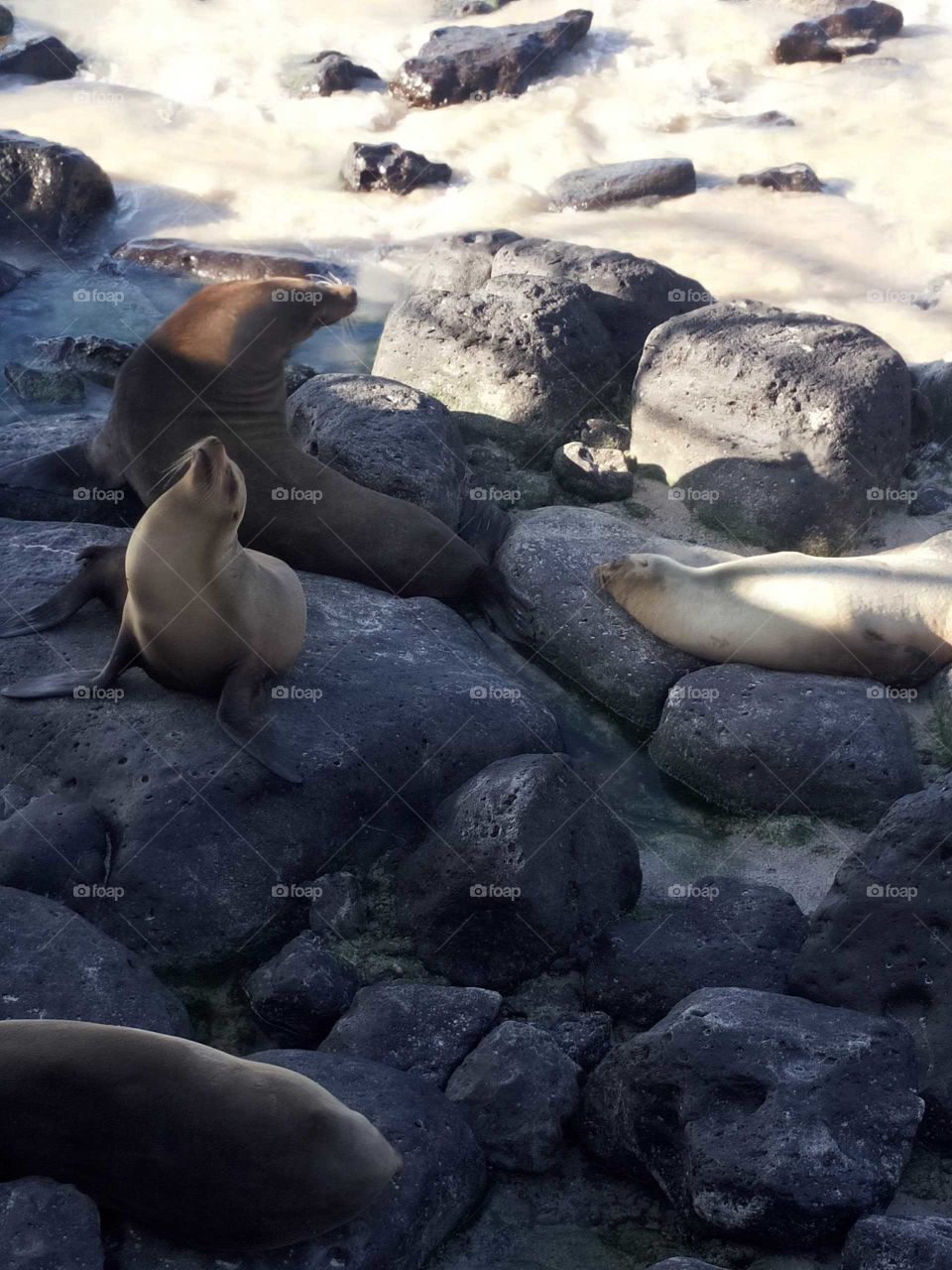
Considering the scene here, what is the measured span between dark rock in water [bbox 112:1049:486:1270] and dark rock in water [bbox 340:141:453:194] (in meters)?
9.70

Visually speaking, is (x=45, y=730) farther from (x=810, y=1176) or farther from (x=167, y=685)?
(x=810, y=1176)

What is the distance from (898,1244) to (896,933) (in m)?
1.17

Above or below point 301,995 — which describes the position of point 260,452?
above

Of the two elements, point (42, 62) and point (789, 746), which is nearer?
point (789, 746)

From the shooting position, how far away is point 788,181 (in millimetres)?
12367

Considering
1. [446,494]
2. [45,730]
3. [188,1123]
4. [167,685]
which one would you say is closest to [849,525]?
[446,494]

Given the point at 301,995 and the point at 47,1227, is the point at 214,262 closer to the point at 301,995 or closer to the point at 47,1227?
the point at 301,995

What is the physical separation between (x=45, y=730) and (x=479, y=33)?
39.5ft

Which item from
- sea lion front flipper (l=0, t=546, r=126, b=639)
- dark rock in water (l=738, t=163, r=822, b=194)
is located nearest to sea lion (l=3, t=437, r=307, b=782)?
sea lion front flipper (l=0, t=546, r=126, b=639)

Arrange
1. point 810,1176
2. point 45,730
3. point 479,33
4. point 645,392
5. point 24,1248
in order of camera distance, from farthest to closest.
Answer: point 479,33 < point 645,392 < point 45,730 < point 810,1176 < point 24,1248

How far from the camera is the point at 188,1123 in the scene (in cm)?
340

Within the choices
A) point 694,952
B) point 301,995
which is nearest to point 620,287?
point 694,952

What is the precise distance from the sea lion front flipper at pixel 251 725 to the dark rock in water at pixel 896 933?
1.98 metres

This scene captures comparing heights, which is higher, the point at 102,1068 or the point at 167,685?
the point at 102,1068
